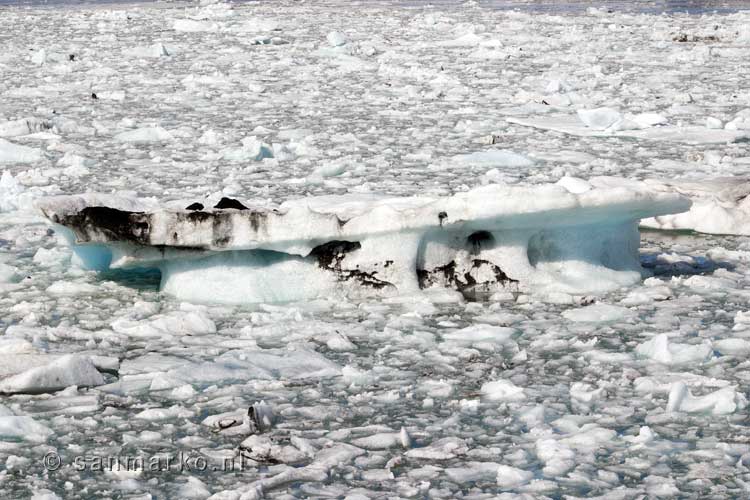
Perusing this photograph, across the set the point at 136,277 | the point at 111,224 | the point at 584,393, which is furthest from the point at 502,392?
the point at 136,277

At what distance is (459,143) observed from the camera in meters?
9.03

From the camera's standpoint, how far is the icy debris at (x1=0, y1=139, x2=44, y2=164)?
27.3ft

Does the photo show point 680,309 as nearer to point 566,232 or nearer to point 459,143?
point 566,232

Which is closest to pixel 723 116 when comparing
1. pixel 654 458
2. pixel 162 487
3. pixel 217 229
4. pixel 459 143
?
pixel 459 143

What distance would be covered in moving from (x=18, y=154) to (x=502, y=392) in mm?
5658

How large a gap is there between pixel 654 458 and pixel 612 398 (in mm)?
511

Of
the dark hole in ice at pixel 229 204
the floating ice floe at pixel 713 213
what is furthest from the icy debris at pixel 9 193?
the floating ice floe at pixel 713 213

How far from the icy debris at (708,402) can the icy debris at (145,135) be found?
630cm

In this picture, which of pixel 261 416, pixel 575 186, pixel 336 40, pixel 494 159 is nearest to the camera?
pixel 261 416

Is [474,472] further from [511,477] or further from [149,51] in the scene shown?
[149,51]

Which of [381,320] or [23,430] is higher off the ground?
[381,320]

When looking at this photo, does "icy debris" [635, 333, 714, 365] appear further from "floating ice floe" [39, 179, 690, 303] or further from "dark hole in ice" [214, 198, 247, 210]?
"dark hole in ice" [214, 198, 247, 210]

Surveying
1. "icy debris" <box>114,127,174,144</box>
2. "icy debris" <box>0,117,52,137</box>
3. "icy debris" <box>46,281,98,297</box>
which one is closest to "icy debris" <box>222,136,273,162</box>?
"icy debris" <box>114,127,174,144</box>

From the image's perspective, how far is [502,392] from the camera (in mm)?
3828
